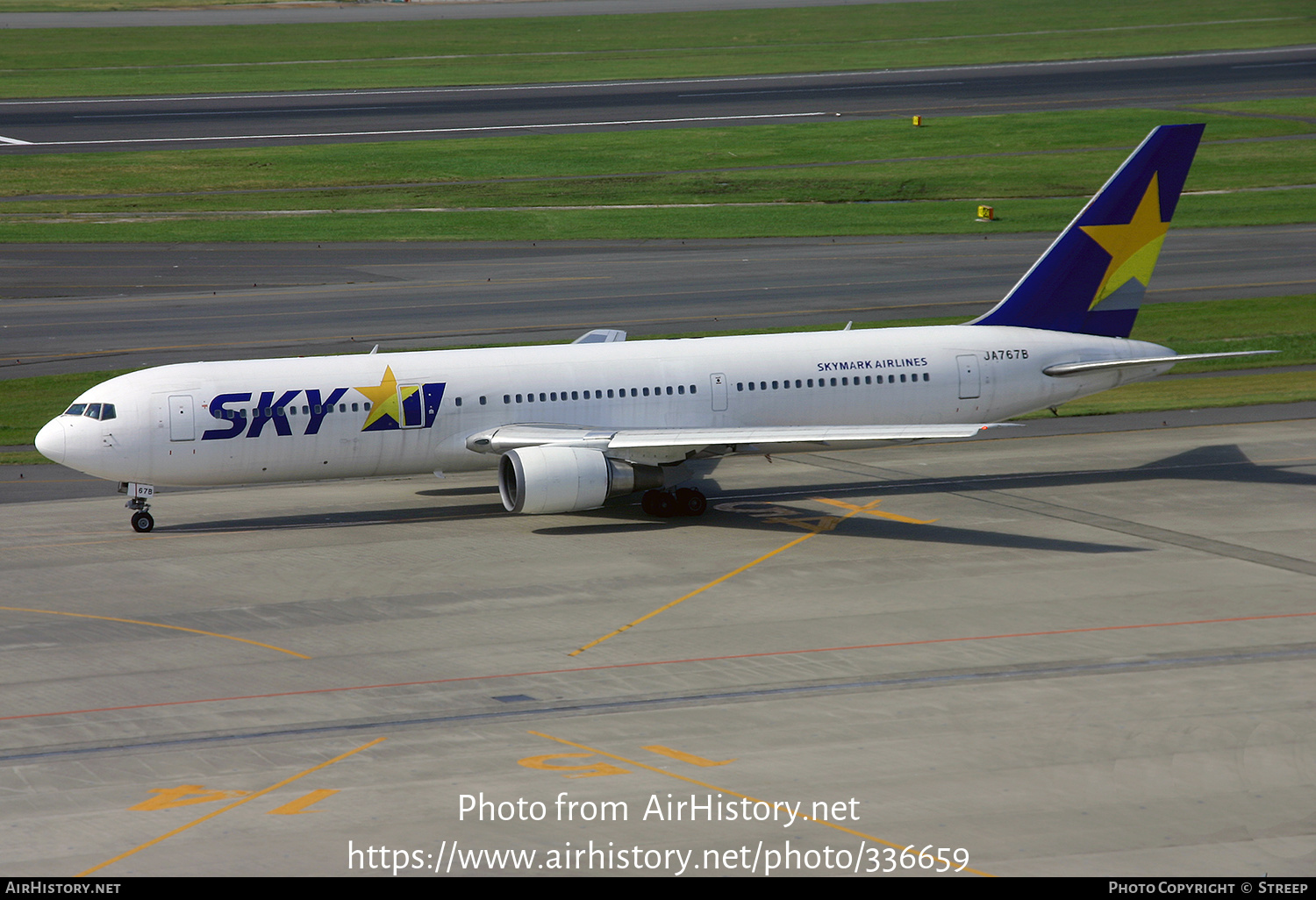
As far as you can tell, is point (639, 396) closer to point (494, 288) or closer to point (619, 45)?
point (494, 288)

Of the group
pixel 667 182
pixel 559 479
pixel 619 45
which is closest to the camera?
pixel 559 479

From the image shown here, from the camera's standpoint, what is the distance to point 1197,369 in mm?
55594

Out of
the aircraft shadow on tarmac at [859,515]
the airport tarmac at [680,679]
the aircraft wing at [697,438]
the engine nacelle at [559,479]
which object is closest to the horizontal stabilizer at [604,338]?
the aircraft shadow on tarmac at [859,515]

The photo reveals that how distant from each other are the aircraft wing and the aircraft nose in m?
9.99

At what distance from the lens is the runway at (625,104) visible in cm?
10306

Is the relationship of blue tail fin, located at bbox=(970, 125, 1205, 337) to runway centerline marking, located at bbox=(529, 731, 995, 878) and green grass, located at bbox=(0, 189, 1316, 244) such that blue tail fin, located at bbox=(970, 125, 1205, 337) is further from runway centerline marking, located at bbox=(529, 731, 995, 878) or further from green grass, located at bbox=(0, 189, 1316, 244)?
green grass, located at bbox=(0, 189, 1316, 244)

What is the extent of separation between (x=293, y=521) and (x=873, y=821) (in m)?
22.8

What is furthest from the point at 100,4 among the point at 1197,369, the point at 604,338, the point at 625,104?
the point at 1197,369

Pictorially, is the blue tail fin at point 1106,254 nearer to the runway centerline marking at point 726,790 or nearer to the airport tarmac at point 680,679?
the airport tarmac at point 680,679

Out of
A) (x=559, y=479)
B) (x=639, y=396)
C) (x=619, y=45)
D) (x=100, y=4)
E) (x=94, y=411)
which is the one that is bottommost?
(x=559, y=479)

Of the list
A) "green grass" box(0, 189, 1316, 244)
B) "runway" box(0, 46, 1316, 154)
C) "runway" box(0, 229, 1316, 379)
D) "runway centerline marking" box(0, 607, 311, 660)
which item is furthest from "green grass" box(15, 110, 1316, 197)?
Result: "runway centerline marking" box(0, 607, 311, 660)

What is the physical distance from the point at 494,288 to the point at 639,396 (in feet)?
102

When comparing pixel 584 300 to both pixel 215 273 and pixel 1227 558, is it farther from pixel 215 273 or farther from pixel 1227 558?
pixel 1227 558

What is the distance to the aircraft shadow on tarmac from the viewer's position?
121 ft
